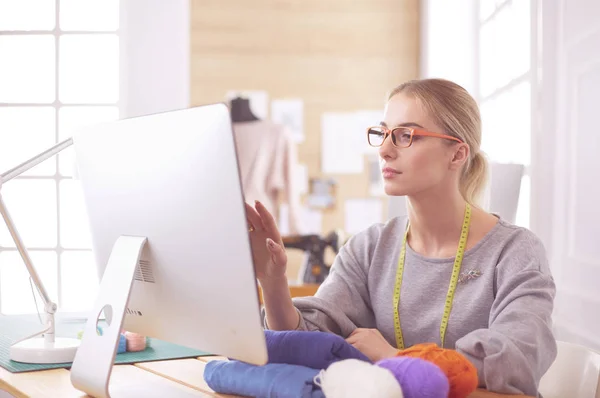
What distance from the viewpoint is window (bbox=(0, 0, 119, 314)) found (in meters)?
3.42

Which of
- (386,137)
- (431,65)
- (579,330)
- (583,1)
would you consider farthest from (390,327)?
(431,65)

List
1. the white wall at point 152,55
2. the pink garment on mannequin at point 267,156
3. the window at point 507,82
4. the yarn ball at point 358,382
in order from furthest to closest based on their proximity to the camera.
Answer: the pink garment on mannequin at point 267,156
the white wall at point 152,55
the window at point 507,82
the yarn ball at point 358,382

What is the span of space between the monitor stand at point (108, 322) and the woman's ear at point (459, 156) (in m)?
0.75

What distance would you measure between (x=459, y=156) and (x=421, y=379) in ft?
2.46

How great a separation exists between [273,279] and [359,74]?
3.50m

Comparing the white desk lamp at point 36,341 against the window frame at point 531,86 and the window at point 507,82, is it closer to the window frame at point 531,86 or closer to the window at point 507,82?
the window frame at point 531,86

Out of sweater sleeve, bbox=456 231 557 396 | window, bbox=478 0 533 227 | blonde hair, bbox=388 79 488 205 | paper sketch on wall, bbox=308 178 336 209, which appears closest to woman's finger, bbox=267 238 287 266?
sweater sleeve, bbox=456 231 557 396

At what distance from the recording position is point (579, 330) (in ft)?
6.49

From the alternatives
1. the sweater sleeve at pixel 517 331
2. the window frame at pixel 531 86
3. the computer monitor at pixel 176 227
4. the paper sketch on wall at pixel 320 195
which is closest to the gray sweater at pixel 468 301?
the sweater sleeve at pixel 517 331

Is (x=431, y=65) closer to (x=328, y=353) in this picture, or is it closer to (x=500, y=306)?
(x=500, y=306)

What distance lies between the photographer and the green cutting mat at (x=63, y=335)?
4.48 ft

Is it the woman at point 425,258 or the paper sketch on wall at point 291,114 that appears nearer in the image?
the woman at point 425,258

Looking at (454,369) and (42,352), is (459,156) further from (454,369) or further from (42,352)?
(42,352)

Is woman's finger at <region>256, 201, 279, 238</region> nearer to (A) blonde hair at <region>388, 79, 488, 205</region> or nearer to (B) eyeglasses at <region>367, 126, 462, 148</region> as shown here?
(B) eyeglasses at <region>367, 126, 462, 148</region>
